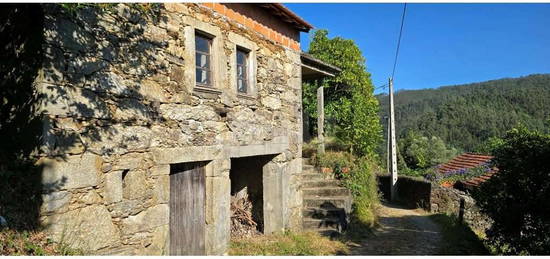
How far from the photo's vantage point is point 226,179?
6.00m

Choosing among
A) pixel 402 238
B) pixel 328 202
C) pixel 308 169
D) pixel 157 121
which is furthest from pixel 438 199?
pixel 157 121

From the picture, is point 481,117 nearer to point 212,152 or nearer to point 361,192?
point 361,192

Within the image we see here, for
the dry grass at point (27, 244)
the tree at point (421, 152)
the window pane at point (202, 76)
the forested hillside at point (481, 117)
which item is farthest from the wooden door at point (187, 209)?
the forested hillside at point (481, 117)

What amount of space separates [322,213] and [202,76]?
4.27 metres

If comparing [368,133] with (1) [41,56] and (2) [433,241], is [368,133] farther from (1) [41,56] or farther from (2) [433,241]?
(1) [41,56]

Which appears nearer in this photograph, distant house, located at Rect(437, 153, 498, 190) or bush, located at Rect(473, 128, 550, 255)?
bush, located at Rect(473, 128, 550, 255)

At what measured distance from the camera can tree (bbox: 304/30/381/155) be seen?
12.3m

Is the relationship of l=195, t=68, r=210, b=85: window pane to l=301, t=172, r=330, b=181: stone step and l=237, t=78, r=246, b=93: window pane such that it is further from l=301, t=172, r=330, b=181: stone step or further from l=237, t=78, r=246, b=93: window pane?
l=301, t=172, r=330, b=181: stone step

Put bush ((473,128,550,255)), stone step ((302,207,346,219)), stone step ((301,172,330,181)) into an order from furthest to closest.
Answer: stone step ((301,172,330,181)) → stone step ((302,207,346,219)) → bush ((473,128,550,255))

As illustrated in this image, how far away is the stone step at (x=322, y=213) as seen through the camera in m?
8.14

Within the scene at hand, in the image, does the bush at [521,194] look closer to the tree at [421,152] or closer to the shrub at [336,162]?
the shrub at [336,162]

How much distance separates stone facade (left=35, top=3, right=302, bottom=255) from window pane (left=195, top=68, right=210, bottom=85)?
154 mm

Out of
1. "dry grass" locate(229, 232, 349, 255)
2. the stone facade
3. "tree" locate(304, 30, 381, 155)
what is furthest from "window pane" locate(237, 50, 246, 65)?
"tree" locate(304, 30, 381, 155)

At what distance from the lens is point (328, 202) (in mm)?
8508
